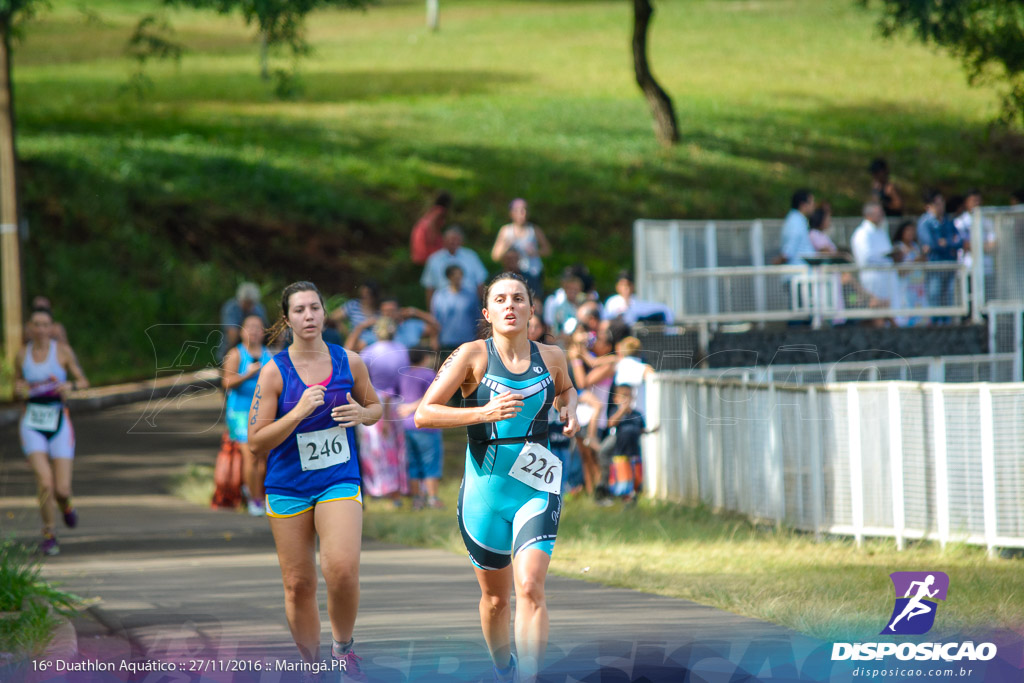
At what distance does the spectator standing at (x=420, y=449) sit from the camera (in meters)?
13.0

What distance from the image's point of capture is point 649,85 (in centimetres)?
3669

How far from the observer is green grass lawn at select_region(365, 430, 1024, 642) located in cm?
768

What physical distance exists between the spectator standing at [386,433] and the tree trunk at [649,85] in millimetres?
22710

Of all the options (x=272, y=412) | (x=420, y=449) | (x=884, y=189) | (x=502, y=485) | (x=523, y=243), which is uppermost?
(x=884, y=189)

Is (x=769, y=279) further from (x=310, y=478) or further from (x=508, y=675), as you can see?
(x=508, y=675)

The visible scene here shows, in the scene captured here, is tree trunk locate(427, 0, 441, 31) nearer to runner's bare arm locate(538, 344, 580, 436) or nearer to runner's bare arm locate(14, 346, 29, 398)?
runner's bare arm locate(14, 346, 29, 398)

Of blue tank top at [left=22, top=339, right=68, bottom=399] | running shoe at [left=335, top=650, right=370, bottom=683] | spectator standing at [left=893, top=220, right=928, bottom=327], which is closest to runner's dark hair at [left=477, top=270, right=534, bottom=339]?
Answer: running shoe at [left=335, top=650, right=370, bottom=683]

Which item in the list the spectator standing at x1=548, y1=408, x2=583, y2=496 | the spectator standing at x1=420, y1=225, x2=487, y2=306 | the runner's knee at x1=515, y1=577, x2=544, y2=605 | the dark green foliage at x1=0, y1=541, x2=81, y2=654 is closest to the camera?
the runner's knee at x1=515, y1=577, x2=544, y2=605

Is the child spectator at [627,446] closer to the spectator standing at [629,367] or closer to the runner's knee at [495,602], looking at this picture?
the spectator standing at [629,367]

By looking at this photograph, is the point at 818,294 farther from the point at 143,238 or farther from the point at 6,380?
the point at 143,238

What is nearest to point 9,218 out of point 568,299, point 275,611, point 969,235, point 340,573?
point 568,299

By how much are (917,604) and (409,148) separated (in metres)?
31.4

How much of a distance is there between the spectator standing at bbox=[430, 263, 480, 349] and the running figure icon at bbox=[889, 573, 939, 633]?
26.5 feet

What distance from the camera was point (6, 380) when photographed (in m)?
21.2
